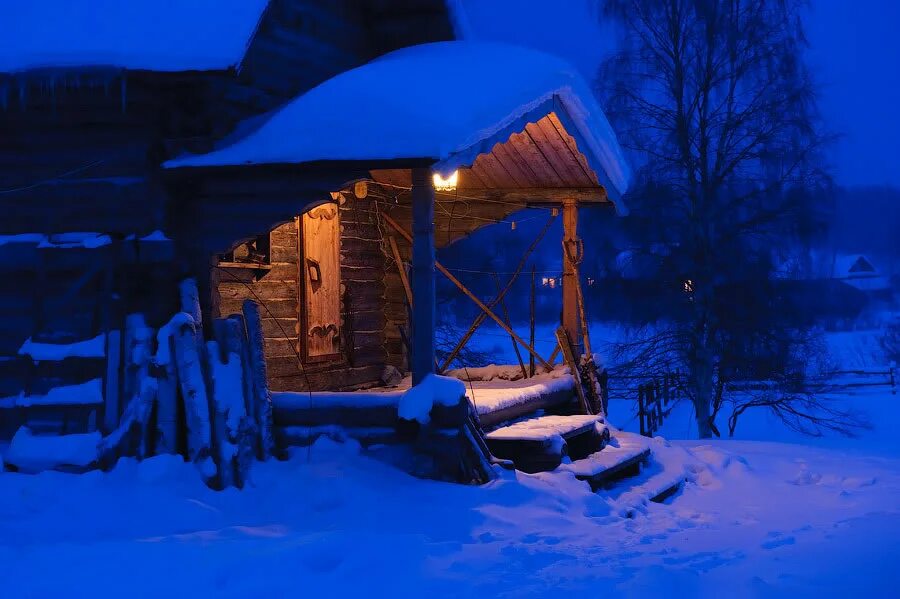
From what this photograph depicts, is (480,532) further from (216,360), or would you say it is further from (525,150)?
(525,150)

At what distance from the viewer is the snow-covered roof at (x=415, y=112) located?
8.27 metres

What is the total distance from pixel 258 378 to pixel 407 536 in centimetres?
273

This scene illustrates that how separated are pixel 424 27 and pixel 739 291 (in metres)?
10.6

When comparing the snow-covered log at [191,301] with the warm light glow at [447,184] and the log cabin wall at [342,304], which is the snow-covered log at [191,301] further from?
the warm light glow at [447,184]

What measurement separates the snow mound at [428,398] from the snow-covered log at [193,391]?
63.0 inches

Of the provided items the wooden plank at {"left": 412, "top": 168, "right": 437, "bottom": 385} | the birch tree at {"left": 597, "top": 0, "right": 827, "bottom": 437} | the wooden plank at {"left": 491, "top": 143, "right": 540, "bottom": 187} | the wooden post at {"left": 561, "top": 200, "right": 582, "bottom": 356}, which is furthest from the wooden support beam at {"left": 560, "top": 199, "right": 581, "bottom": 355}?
the birch tree at {"left": 597, "top": 0, "right": 827, "bottom": 437}

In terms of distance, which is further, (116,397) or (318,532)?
(116,397)

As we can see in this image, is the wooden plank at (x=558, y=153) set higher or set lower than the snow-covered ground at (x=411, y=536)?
higher

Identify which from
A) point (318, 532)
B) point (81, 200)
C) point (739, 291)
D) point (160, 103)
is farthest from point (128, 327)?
point (739, 291)

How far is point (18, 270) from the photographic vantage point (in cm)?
941

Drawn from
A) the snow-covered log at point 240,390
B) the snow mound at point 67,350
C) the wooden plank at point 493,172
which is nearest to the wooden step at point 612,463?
the snow-covered log at point 240,390

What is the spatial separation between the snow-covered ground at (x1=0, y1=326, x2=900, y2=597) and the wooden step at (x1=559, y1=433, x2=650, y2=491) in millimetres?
240

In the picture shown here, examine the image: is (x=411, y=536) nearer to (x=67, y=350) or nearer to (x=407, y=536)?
(x=407, y=536)

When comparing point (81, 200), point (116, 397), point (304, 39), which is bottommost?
point (116, 397)
